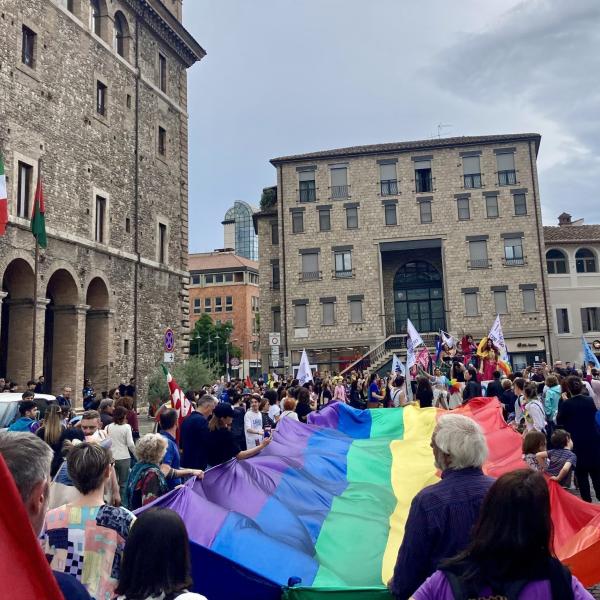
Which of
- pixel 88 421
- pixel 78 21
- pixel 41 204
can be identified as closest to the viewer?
pixel 88 421

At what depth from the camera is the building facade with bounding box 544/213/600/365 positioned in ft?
147

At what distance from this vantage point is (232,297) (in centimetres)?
8750

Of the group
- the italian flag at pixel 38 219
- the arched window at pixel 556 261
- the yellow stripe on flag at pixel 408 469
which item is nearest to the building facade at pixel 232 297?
the arched window at pixel 556 261

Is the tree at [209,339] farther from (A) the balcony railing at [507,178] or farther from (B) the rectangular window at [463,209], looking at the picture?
(A) the balcony railing at [507,178]

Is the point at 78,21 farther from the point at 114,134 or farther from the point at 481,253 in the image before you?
the point at 481,253

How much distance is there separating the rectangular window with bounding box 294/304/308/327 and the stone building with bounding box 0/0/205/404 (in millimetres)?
14117

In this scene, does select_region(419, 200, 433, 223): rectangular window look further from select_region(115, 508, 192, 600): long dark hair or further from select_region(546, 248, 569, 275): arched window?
select_region(115, 508, 192, 600): long dark hair

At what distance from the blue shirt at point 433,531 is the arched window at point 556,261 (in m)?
46.0

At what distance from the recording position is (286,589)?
471 cm

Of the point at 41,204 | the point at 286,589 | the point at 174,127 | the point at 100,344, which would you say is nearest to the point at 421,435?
the point at 286,589

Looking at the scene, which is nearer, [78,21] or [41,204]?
[41,204]

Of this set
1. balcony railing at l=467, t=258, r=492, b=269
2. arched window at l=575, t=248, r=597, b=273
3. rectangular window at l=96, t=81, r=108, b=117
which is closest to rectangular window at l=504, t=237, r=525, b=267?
balcony railing at l=467, t=258, r=492, b=269

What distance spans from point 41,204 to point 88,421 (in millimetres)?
14432

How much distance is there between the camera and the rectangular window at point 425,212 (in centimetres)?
4566
